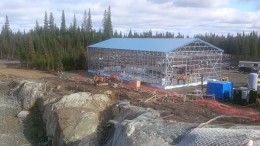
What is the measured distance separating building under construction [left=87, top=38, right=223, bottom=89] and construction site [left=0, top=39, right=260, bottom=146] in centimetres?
11

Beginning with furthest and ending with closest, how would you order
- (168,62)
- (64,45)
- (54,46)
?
1. (64,45)
2. (54,46)
3. (168,62)

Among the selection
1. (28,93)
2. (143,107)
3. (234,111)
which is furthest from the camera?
(28,93)

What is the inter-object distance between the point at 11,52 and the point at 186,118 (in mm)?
72532

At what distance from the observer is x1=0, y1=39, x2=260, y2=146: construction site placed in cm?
1429

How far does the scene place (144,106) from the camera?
20.7 metres

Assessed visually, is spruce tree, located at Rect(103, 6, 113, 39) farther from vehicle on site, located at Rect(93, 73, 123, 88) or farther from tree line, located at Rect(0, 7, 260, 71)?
vehicle on site, located at Rect(93, 73, 123, 88)

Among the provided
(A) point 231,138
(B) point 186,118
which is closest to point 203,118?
(B) point 186,118

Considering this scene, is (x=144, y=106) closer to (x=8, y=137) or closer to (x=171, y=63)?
(x=8, y=137)

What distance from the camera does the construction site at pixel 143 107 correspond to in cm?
1429

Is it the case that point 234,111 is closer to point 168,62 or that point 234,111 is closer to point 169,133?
point 169,133

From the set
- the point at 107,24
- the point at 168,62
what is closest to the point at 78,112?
the point at 168,62

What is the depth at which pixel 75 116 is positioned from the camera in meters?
21.0

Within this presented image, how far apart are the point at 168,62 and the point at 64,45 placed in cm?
4342

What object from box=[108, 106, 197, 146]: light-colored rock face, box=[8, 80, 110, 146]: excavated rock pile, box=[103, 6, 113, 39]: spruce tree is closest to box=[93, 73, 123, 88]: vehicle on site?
box=[8, 80, 110, 146]: excavated rock pile
